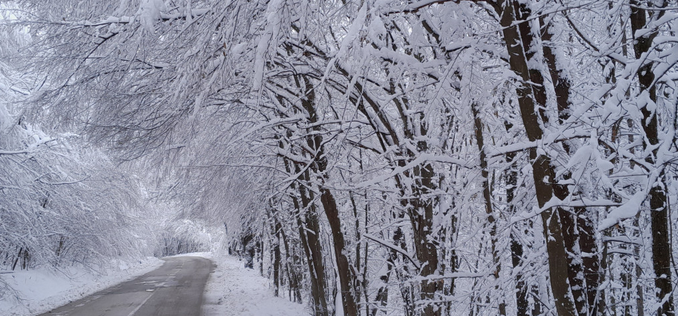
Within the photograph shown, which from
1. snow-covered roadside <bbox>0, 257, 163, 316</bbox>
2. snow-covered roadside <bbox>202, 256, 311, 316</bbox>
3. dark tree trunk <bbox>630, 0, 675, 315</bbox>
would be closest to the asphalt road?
snow-covered roadside <bbox>202, 256, 311, 316</bbox>

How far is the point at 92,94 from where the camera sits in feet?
17.1

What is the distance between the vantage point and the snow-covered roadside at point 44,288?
43.6 feet

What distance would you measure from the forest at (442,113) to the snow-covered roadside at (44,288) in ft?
15.9

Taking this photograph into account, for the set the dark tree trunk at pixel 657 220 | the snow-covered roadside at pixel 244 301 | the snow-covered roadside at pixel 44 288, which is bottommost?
the snow-covered roadside at pixel 244 301

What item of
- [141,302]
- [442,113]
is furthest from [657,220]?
[141,302]

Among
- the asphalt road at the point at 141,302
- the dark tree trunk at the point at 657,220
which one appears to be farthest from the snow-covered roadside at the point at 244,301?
the dark tree trunk at the point at 657,220

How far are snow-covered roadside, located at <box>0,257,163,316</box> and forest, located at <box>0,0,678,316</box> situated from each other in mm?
4856

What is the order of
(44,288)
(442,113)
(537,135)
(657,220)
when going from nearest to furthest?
(537,135) < (657,220) < (442,113) < (44,288)

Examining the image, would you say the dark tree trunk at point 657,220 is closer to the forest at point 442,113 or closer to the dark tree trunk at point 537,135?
the forest at point 442,113

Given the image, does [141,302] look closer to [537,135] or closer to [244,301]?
[244,301]

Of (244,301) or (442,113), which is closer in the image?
(442,113)

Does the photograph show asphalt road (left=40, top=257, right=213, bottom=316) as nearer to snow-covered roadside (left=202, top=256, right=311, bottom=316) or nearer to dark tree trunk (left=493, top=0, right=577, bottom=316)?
snow-covered roadside (left=202, top=256, right=311, bottom=316)

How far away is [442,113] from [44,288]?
18.3m

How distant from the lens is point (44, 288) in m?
17.4
